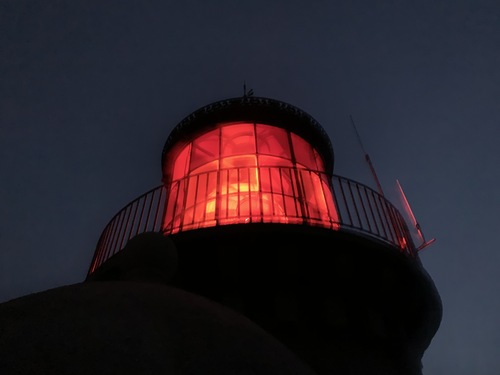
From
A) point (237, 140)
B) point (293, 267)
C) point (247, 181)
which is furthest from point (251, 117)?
point (293, 267)

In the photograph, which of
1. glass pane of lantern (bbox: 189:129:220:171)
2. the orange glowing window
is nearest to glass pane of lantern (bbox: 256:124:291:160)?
the orange glowing window

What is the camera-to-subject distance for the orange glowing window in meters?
6.56

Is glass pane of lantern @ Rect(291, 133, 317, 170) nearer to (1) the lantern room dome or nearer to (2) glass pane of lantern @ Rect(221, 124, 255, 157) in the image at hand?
(1) the lantern room dome

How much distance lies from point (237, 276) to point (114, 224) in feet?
9.11

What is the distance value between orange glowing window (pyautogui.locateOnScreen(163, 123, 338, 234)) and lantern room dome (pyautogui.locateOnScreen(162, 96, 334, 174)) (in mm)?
127

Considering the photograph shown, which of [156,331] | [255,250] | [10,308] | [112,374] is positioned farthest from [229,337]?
[255,250]

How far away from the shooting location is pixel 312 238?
19.0 ft

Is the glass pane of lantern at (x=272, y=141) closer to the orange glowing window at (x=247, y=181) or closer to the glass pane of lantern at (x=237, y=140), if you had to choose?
the orange glowing window at (x=247, y=181)

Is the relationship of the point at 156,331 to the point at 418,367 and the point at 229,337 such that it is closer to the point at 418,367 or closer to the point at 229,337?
the point at 229,337

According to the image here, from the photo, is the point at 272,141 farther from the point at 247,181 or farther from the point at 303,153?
the point at 247,181

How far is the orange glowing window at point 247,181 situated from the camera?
21.5 ft

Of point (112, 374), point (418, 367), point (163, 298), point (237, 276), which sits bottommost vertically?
point (112, 374)

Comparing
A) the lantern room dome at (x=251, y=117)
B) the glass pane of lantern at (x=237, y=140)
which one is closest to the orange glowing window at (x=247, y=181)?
the glass pane of lantern at (x=237, y=140)

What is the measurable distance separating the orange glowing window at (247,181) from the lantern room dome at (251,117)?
127mm
